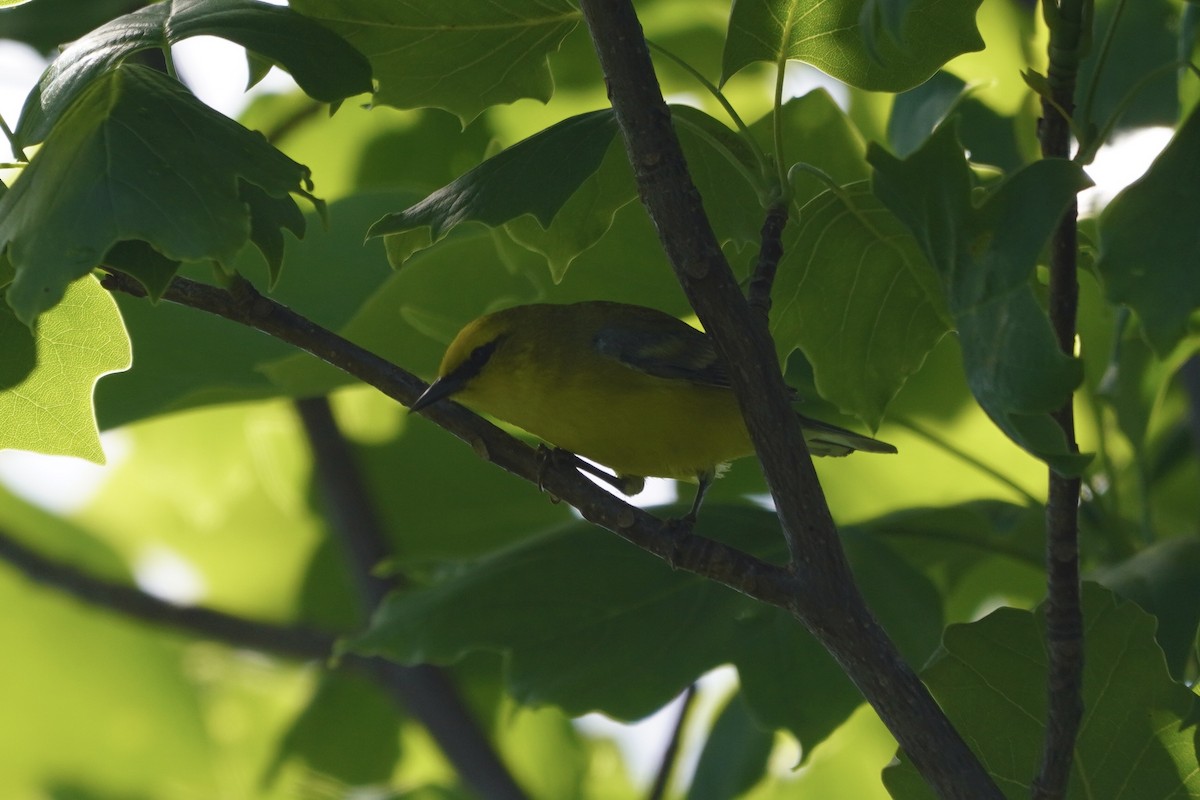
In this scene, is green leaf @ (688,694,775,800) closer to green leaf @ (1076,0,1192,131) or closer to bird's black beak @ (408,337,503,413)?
bird's black beak @ (408,337,503,413)

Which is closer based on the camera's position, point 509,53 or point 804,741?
point 509,53

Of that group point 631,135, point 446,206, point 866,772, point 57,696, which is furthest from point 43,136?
point 57,696

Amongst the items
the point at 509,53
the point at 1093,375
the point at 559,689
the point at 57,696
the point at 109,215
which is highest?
the point at 1093,375

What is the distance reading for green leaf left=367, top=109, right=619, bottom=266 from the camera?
1483 mm

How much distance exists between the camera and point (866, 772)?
3.48 m

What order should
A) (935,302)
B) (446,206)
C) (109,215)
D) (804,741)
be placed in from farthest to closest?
1. (804,741)
2. (935,302)
3. (446,206)
4. (109,215)

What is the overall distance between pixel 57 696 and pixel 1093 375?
332 cm

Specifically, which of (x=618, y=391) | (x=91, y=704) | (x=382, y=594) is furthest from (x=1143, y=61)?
(x=91, y=704)

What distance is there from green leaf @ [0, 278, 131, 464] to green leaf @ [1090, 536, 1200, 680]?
143 cm

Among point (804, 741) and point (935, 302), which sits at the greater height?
point (935, 302)

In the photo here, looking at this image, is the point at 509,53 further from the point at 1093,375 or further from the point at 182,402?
the point at 1093,375

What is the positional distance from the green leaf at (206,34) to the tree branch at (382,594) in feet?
5.92

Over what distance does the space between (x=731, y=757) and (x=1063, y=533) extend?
6.22 feet

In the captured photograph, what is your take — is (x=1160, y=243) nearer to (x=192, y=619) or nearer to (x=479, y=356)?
(x=479, y=356)
